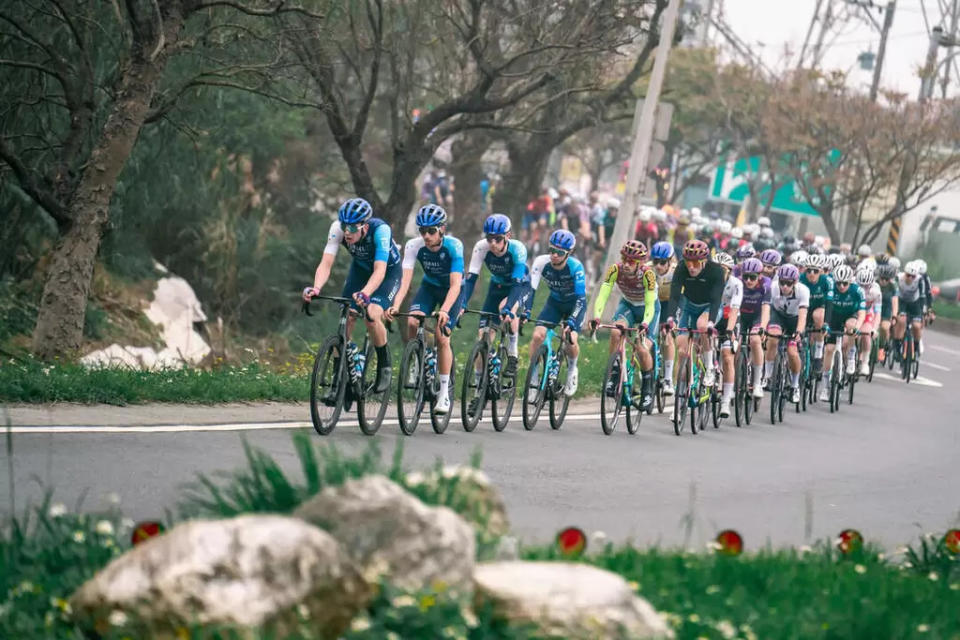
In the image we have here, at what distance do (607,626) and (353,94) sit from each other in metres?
28.2

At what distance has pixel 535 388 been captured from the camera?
15.6m

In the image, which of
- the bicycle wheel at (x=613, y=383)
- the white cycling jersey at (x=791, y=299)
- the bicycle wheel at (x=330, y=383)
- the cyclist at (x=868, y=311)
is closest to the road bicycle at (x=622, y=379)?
the bicycle wheel at (x=613, y=383)

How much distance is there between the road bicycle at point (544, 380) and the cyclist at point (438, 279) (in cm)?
142

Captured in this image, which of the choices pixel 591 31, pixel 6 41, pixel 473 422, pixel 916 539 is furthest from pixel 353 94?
pixel 916 539

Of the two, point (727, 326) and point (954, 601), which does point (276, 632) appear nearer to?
point (954, 601)

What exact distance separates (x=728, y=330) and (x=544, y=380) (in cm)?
330

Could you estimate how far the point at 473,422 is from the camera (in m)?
Answer: 14.8

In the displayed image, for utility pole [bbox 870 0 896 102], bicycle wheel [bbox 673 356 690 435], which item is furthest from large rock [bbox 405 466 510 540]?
utility pole [bbox 870 0 896 102]

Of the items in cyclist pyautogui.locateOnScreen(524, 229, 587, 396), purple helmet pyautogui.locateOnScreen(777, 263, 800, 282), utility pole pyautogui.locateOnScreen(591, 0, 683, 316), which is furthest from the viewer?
utility pole pyautogui.locateOnScreen(591, 0, 683, 316)

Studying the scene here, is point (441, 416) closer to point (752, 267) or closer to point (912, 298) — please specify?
point (752, 267)

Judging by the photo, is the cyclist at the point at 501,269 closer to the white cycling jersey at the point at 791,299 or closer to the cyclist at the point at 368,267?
the cyclist at the point at 368,267

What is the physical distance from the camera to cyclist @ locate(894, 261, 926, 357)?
96.6ft

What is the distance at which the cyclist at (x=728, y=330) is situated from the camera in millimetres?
18188

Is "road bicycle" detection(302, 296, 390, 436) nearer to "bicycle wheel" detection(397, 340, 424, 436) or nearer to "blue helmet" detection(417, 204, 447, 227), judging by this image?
"bicycle wheel" detection(397, 340, 424, 436)
